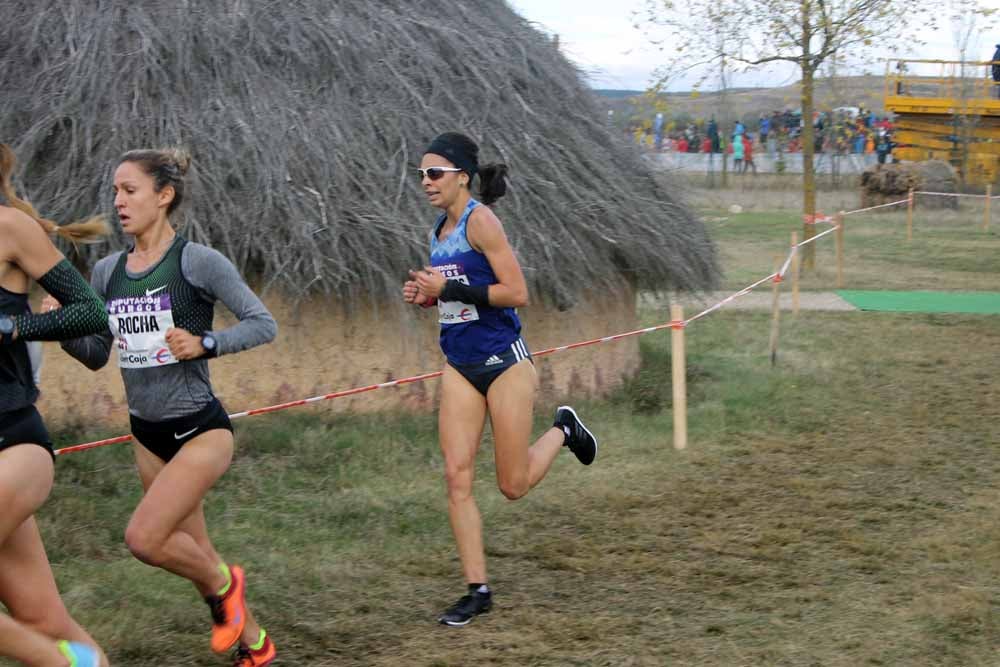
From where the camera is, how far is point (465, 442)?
5.15 m

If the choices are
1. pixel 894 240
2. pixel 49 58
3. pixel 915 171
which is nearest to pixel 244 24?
pixel 49 58

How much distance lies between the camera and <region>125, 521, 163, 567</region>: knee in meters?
4.06

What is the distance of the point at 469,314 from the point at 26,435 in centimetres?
213

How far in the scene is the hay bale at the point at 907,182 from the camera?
2888cm

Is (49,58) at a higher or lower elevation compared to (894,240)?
higher

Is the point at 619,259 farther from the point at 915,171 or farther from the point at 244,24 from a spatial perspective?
the point at 915,171

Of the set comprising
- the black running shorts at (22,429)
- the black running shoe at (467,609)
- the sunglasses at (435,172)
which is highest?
the sunglasses at (435,172)

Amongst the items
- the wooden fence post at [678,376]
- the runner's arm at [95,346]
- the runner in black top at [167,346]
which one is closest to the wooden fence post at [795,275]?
the wooden fence post at [678,376]

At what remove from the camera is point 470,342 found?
5.21 m

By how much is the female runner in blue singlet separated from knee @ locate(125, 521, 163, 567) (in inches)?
55.3

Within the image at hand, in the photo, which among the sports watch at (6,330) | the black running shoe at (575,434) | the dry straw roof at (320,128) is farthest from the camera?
the dry straw roof at (320,128)

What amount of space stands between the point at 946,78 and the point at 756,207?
680 centimetres

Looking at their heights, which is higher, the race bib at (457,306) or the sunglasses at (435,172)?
the sunglasses at (435,172)

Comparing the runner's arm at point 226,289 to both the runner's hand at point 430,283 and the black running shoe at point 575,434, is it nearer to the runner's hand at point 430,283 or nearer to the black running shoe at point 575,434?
the runner's hand at point 430,283
